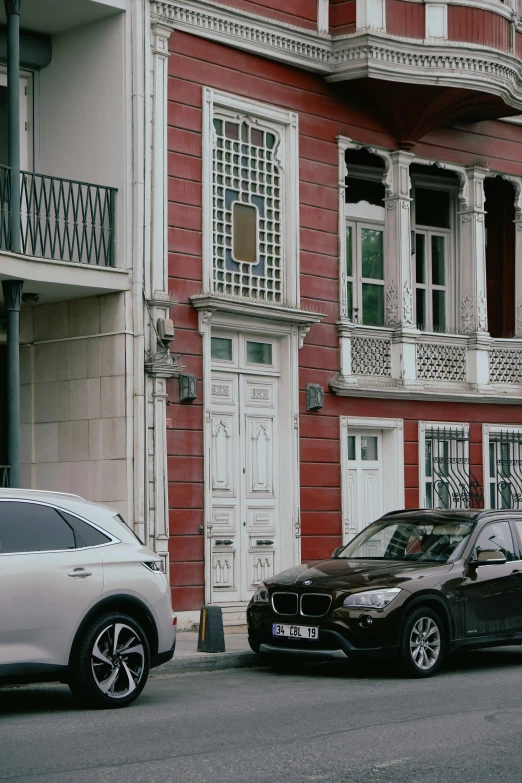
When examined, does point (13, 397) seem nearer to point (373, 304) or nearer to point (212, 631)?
point (212, 631)

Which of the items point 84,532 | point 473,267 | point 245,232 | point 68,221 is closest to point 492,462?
point 473,267

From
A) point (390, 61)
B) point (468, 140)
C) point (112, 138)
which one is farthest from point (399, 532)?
point (468, 140)

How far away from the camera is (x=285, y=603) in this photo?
12.9 meters

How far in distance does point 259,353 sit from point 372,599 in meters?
6.96

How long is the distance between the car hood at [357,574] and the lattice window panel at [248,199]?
5666 millimetres

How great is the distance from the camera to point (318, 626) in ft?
40.7

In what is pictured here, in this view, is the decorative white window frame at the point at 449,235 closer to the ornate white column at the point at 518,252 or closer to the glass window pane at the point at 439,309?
the glass window pane at the point at 439,309

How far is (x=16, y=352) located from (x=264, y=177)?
17.1 feet

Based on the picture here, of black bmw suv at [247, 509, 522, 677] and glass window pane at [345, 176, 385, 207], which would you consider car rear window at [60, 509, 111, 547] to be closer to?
black bmw suv at [247, 509, 522, 677]

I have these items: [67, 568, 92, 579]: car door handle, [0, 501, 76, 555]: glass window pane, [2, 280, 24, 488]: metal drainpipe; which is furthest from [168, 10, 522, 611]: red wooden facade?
[67, 568, 92, 579]: car door handle

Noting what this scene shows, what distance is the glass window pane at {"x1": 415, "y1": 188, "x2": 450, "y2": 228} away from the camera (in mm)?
22297

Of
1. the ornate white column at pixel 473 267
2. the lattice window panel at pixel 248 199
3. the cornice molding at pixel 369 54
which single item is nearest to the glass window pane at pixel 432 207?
the ornate white column at pixel 473 267

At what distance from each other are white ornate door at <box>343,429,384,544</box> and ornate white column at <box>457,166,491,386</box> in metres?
2.28

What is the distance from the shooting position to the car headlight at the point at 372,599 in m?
12.3
